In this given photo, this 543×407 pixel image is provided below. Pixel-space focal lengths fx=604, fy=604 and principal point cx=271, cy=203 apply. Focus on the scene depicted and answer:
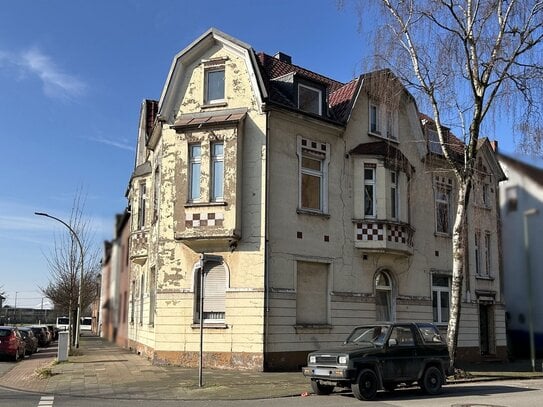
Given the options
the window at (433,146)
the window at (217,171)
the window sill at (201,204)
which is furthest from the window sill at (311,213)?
the window at (433,146)

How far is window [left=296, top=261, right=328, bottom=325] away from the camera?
20.9 meters

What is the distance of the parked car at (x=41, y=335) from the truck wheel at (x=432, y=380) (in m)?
33.3

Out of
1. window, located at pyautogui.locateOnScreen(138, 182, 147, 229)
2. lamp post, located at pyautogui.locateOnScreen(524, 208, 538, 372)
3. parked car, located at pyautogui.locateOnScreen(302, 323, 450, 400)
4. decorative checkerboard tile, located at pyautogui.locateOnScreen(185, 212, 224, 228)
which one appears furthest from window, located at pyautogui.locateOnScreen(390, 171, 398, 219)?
lamp post, located at pyautogui.locateOnScreen(524, 208, 538, 372)

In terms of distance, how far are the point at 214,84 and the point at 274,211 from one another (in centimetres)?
523

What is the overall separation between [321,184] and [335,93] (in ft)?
15.4

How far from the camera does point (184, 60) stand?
21.9 metres

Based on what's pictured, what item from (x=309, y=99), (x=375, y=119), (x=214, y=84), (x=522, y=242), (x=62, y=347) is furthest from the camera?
(x=375, y=119)

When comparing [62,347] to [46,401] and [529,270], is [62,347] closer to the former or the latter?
[46,401]

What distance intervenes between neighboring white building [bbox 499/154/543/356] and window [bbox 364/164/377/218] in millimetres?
11867

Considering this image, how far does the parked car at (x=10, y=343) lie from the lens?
2716cm

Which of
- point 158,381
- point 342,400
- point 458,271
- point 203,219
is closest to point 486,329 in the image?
point 458,271

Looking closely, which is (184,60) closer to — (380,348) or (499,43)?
(499,43)

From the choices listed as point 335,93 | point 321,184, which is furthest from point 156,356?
point 335,93

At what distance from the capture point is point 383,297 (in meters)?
23.8
